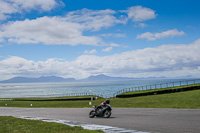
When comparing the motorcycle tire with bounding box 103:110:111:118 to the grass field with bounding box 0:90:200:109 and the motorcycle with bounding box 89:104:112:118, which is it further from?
the grass field with bounding box 0:90:200:109

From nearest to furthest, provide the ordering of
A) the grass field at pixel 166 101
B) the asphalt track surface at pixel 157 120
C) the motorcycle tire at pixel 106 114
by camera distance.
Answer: the asphalt track surface at pixel 157 120
the motorcycle tire at pixel 106 114
the grass field at pixel 166 101

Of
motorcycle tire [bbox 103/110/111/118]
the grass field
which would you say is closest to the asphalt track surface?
motorcycle tire [bbox 103/110/111/118]

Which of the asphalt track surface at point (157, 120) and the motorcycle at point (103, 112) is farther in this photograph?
the motorcycle at point (103, 112)

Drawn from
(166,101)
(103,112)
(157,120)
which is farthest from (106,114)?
(166,101)

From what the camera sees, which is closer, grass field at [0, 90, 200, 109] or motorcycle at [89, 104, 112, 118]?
motorcycle at [89, 104, 112, 118]

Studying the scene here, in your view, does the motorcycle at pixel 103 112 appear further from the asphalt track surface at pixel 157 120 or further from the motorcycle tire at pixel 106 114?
the asphalt track surface at pixel 157 120

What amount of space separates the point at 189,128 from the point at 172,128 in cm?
77

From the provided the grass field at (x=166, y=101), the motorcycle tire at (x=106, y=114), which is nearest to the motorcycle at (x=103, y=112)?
the motorcycle tire at (x=106, y=114)

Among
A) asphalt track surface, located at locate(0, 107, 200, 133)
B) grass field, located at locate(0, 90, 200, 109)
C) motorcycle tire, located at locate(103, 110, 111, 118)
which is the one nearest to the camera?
asphalt track surface, located at locate(0, 107, 200, 133)

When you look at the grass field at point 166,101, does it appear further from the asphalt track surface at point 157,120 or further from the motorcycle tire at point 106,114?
the motorcycle tire at point 106,114

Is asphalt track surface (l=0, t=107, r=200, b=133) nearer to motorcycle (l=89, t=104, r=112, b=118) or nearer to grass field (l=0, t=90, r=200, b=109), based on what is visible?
motorcycle (l=89, t=104, r=112, b=118)

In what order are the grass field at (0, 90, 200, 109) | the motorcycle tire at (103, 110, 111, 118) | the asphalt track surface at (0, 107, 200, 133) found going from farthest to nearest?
the grass field at (0, 90, 200, 109) → the motorcycle tire at (103, 110, 111, 118) → the asphalt track surface at (0, 107, 200, 133)

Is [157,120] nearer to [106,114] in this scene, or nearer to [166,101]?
[106,114]

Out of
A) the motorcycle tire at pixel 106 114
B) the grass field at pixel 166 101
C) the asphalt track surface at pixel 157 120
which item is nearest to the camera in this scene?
the asphalt track surface at pixel 157 120
